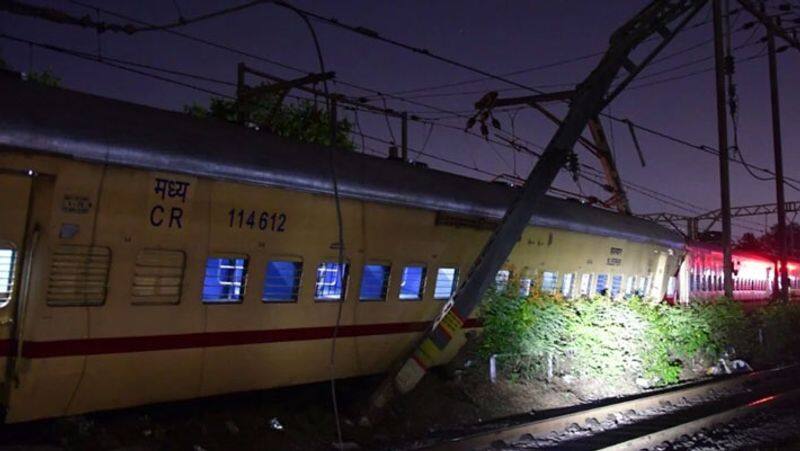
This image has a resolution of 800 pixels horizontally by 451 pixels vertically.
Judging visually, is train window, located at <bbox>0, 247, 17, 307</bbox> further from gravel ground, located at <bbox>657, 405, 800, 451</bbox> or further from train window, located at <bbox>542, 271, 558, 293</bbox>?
train window, located at <bbox>542, 271, 558, 293</bbox>

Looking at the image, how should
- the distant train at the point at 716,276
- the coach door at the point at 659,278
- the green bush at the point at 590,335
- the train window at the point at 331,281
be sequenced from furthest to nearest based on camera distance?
the distant train at the point at 716,276 → the coach door at the point at 659,278 → the green bush at the point at 590,335 → the train window at the point at 331,281

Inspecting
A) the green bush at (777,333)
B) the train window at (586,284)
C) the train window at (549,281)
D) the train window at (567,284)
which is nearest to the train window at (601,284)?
the train window at (586,284)

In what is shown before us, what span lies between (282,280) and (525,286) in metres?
5.44

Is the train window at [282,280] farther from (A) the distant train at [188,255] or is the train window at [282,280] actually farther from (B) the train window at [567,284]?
(B) the train window at [567,284]

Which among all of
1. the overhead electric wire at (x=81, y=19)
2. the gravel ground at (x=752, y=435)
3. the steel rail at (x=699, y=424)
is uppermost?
the overhead electric wire at (x=81, y=19)

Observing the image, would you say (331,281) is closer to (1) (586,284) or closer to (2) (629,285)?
(1) (586,284)

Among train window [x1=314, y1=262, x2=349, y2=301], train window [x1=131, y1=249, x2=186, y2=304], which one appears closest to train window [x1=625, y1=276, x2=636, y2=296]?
train window [x1=314, y1=262, x2=349, y2=301]

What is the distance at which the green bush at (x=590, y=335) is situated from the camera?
11031mm

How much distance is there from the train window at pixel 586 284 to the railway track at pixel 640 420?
2.81 metres

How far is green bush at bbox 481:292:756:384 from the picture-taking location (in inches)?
434

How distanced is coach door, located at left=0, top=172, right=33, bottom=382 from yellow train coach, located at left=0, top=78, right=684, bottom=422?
1cm

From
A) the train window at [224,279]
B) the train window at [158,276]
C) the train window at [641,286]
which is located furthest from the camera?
the train window at [641,286]

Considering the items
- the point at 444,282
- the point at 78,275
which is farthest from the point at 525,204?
the point at 78,275

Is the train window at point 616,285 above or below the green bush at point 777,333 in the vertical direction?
above
